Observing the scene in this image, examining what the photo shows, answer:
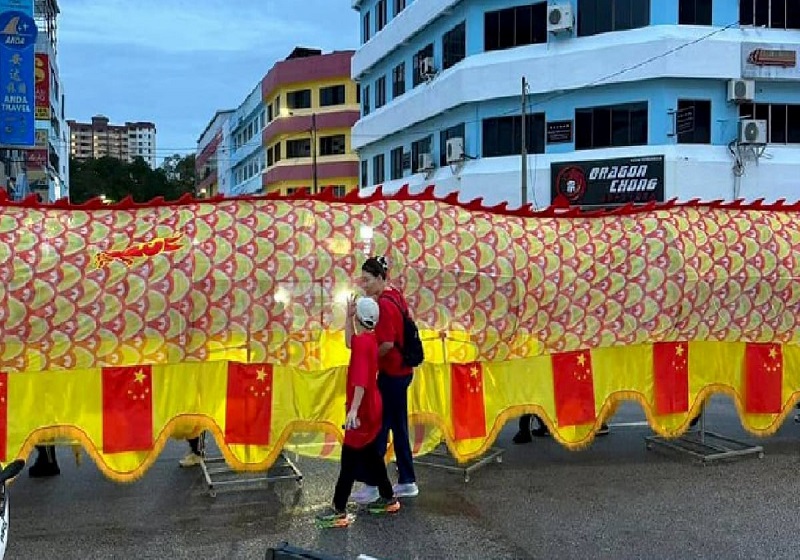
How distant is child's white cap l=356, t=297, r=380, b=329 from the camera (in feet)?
17.0

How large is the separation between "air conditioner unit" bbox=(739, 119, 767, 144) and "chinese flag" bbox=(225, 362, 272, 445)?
19331 mm

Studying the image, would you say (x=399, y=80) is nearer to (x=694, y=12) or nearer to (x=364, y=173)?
(x=364, y=173)

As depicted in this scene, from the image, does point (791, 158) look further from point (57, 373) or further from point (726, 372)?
point (57, 373)

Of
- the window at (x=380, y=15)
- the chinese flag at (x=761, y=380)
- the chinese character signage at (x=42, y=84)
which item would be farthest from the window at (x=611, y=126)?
the chinese character signage at (x=42, y=84)

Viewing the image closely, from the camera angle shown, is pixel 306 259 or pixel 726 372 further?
pixel 726 372

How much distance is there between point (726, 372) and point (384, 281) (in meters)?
3.15

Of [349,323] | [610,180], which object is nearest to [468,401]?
[349,323]

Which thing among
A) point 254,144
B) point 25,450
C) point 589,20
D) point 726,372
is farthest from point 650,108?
point 254,144

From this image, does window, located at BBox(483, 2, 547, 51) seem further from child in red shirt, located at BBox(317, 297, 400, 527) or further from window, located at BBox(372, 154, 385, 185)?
child in red shirt, located at BBox(317, 297, 400, 527)

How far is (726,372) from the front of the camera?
7.05 metres

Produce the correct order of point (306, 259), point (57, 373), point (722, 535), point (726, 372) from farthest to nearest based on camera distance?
1. point (726, 372)
2. point (306, 259)
3. point (57, 373)
4. point (722, 535)

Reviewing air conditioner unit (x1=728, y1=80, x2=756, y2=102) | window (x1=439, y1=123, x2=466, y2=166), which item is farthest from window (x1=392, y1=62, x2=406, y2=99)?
air conditioner unit (x1=728, y1=80, x2=756, y2=102)

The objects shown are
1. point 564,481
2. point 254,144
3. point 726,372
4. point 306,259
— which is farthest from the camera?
point 254,144

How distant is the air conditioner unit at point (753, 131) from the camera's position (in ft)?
72.4
